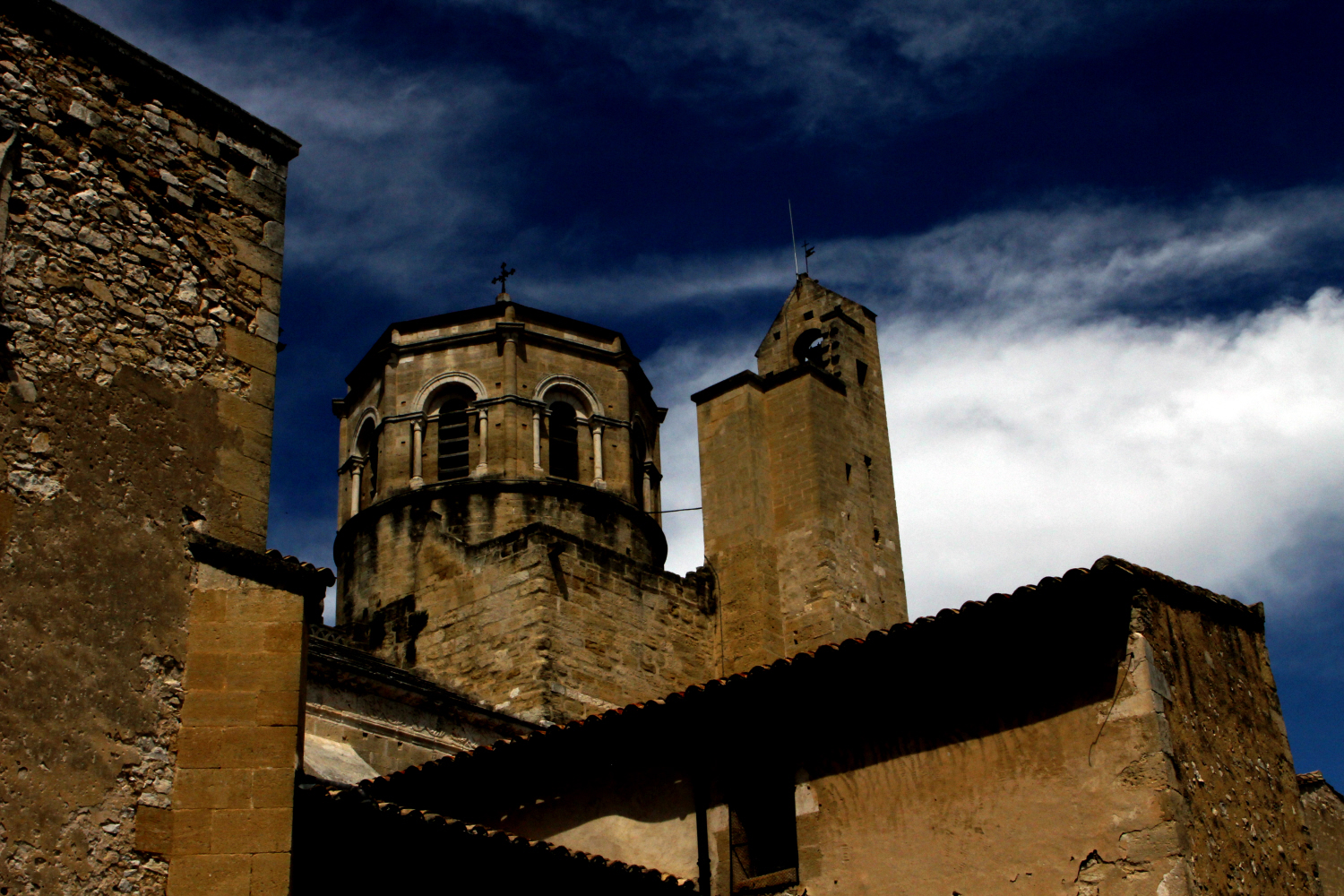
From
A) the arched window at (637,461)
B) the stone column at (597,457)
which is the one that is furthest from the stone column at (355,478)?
the arched window at (637,461)

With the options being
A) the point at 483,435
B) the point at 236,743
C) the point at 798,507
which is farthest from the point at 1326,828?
the point at 483,435

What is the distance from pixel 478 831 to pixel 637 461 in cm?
1325

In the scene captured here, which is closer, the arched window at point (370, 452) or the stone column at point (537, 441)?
the stone column at point (537, 441)

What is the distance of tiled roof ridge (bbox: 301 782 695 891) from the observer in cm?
797

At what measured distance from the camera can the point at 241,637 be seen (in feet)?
22.7

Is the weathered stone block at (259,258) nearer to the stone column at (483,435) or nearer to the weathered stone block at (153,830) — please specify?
the weathered stone block at (153,830)

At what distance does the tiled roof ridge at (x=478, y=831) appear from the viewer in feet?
26.2

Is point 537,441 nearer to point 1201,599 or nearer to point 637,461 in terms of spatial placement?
point 637,461

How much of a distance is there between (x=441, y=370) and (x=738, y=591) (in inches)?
242

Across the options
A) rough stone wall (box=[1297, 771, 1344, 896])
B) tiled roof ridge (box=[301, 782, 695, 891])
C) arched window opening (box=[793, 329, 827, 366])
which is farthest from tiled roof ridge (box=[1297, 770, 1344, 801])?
arched window opening (box=[793, 329, 827, 366])

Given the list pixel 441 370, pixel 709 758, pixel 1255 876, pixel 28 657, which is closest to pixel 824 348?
pixel 441 370

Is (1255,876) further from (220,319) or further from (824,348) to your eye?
(824,348)

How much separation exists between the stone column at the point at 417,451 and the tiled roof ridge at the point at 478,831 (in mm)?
10583

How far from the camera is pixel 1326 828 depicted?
37.4 ft
